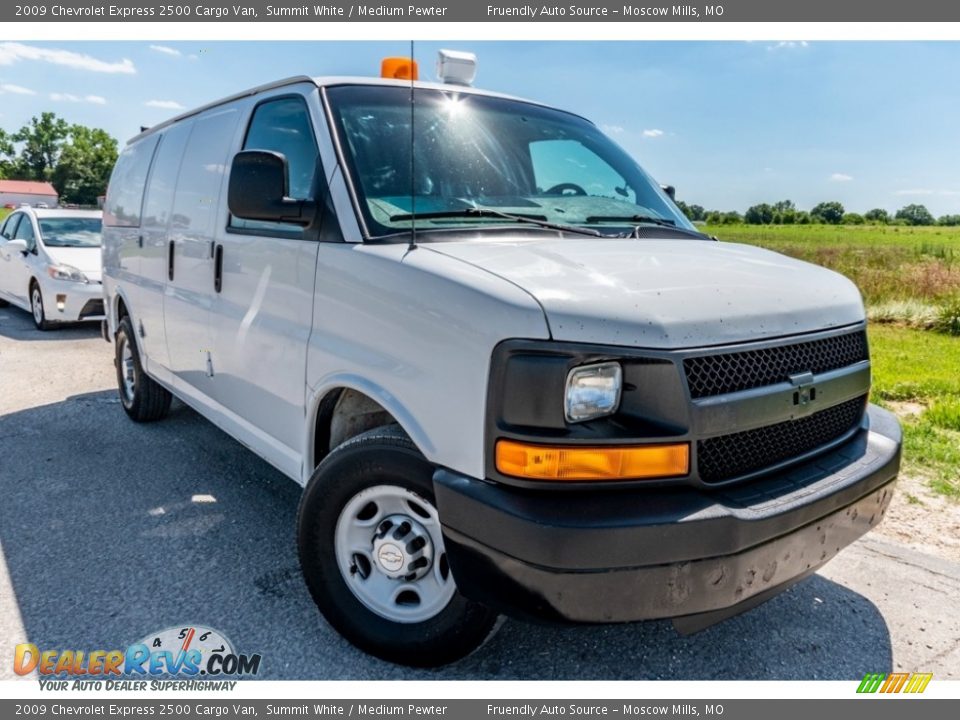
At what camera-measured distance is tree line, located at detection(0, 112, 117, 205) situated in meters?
98.8

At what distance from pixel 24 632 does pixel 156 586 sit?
0.50m

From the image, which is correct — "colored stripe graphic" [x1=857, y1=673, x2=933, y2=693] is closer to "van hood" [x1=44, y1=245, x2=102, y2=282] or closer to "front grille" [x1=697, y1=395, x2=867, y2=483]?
"front grille" [x1=697, y1=395, x2=867, y2=483]

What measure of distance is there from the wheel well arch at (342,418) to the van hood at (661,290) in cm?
74

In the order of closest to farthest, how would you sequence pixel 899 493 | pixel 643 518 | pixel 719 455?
pixel 643 518, pixel 719 455, pixel 899 493

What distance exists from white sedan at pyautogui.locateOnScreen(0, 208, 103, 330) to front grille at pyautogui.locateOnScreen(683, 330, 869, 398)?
30.3 feet

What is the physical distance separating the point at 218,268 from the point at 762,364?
264 cm

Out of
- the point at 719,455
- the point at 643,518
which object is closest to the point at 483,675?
the point at 643,518

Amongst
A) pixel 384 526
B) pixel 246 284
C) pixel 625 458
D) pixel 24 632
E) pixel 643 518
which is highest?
pixel 246 284

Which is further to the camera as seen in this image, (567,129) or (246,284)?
(567,129)

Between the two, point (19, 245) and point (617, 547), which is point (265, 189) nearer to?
point (617, 547)

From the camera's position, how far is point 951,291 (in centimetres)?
1165

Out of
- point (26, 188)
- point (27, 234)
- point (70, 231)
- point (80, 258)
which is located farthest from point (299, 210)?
point (26, 188)

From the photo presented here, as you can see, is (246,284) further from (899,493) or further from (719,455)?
(899,493)

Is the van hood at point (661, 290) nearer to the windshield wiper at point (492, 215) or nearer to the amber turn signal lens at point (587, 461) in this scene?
the windshield wiper at point (492, 215)
